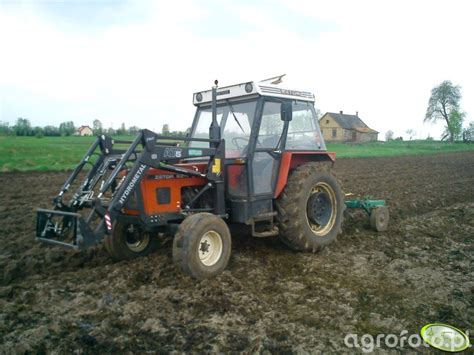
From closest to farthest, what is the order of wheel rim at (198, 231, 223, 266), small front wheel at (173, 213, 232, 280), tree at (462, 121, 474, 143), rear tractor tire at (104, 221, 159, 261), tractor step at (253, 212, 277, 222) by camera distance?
1. small front wheel at (173, 213, 232, 280)
2. wheel rim at (198, 231, 223, 266)
3. rear tractor tire at (104, 221, 159, 261)
4. tractor step at (253, 212, 277, 222)
5. tree at (462, 121, 474, 143)

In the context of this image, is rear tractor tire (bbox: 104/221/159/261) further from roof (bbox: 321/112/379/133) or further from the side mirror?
roof (bbox: 321/112/379/133)

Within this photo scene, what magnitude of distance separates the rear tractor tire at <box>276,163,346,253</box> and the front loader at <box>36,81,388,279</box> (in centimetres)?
2

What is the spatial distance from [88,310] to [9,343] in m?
0.79

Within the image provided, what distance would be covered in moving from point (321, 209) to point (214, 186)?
189 centimetres

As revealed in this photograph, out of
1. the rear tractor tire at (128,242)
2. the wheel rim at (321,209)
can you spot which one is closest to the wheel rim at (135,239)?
the rear tractor tire at (128,242)

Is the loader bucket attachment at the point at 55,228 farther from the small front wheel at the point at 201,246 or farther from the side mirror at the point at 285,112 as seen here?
the side mirror at the point at 285,112

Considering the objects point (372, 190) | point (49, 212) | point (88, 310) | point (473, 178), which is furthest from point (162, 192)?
point (473, 178)

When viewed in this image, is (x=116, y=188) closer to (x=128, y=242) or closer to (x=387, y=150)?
(x=128, y=242)

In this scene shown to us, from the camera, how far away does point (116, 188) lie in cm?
491

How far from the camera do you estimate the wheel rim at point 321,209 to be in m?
6.17

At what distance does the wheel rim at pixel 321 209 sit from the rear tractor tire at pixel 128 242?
7.69ft

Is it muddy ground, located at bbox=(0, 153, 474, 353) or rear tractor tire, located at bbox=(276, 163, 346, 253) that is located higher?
rear tractor tire, located at bbox=(276, 163, 346, 253)

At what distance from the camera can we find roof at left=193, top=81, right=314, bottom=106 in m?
5.49

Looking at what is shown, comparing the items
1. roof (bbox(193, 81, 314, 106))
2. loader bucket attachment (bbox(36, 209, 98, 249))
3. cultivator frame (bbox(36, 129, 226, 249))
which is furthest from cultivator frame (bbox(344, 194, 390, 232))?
loader bucket attachment (bbox(36, 209, 98, 249))
